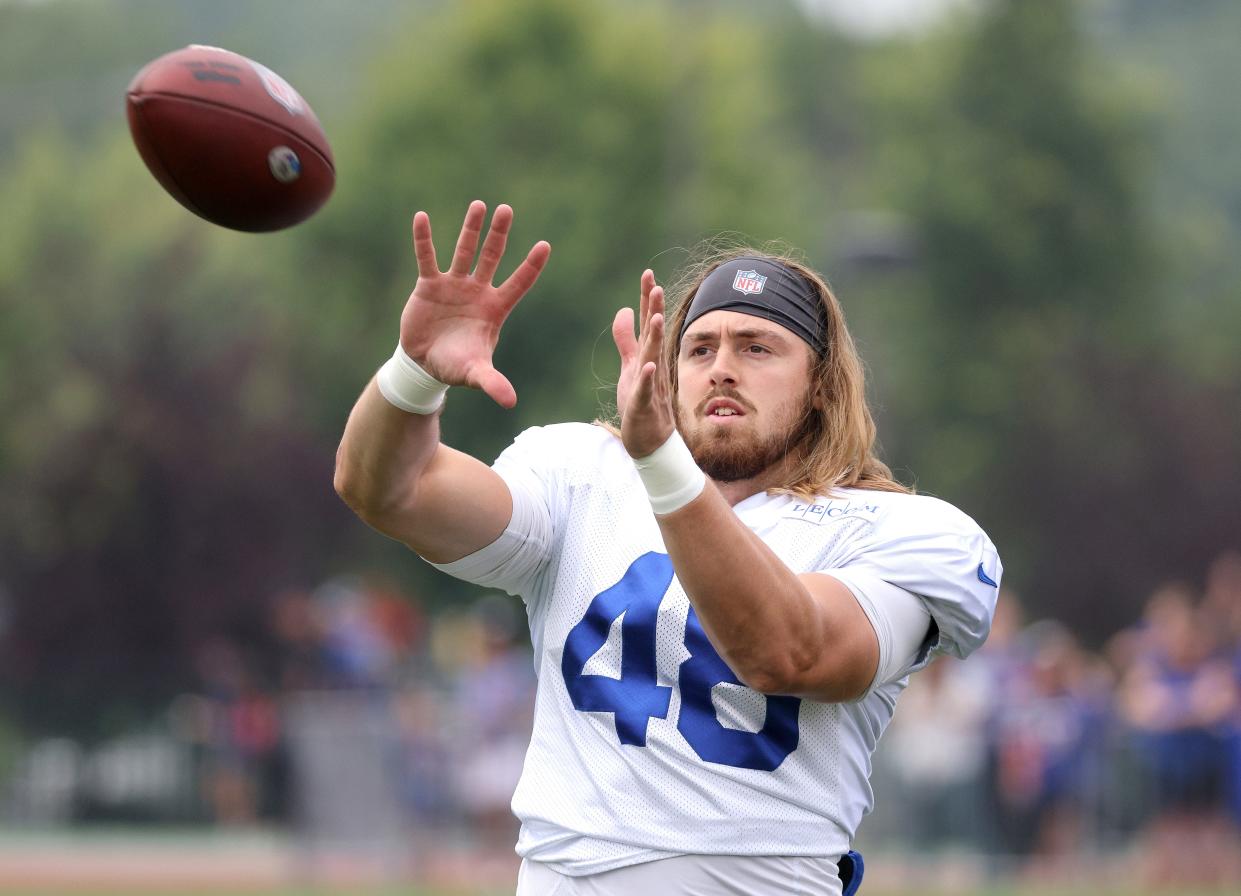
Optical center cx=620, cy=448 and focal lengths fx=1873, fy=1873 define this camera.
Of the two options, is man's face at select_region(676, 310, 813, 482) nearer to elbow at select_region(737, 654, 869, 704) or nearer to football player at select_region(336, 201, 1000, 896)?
football player at select_region(336, 201, 1000, 896)

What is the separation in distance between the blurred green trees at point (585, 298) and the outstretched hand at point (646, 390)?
11.5 meters

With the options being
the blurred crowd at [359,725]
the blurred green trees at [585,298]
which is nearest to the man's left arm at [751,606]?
the blurred crowd at [359,725]

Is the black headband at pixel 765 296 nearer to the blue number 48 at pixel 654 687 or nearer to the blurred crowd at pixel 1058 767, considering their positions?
the blue number 48 at pixel 654 687

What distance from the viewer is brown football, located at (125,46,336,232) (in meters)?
3.85

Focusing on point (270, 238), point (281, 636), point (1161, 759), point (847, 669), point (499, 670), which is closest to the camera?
point (847, 669)

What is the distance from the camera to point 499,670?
530 inches

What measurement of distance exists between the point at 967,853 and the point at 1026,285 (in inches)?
1010

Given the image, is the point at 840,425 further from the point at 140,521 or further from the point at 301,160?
the point at 140,521

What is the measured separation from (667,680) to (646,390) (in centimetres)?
59

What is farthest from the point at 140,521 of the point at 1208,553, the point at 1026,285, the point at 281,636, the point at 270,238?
the point at 1026,285

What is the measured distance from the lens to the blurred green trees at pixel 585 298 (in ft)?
66.2

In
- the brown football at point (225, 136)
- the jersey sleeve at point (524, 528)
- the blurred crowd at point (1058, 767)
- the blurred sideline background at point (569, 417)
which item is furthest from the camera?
the blurred sideline background at point (569, 417)

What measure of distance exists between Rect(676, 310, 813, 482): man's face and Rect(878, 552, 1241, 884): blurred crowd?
8.49m

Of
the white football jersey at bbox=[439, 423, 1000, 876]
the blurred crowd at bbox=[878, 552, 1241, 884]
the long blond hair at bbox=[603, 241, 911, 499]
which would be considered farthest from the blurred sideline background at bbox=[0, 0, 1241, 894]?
the white football jersey at bbox=[439, 423, 1000, 876]
